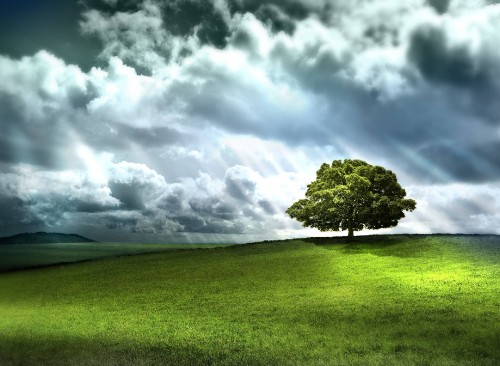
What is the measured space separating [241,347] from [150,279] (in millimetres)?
27264

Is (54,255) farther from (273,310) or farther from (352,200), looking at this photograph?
(273,310)

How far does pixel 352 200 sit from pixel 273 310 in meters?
35.0

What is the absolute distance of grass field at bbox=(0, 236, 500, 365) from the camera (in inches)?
804

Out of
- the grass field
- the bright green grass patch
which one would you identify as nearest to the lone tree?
the grass field

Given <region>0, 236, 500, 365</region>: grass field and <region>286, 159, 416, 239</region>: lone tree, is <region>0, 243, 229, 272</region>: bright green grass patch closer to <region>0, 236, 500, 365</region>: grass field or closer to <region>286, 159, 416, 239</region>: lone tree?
<region>0, 236, 500, 365</region>: grass field

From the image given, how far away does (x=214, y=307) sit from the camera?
104 feet

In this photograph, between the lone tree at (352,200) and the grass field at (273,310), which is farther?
the lone tree at (352,200)

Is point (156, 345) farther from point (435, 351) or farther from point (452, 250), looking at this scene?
point (452, 250)

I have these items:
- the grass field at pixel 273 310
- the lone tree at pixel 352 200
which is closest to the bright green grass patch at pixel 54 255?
the grass field at pixel 273 310

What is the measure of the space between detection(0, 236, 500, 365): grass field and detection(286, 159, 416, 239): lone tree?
5.58m

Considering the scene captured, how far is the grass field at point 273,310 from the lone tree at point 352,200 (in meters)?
5.58

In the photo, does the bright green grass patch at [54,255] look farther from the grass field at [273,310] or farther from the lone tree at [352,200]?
the lone tree at [352,200]

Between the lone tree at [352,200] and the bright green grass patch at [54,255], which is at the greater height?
the lone tree at [352,200]

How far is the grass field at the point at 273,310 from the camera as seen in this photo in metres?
20.4
